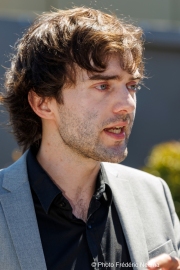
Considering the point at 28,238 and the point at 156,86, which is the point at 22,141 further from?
the point at 156,86

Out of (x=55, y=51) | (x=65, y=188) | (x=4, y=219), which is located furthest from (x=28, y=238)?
(x=55, y=51)

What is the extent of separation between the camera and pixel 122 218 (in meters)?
3.00

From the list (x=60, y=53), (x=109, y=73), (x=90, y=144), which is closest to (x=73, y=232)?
(x=90, y=144)

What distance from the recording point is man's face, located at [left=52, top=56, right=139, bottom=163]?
9.59 feet

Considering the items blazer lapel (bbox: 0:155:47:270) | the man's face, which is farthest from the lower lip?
blazer lapel (bbox: 0:155:47:270)

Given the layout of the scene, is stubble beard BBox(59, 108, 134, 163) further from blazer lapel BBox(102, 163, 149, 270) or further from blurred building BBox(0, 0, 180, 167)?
blurred building BBox(0, 0, 180, 167)

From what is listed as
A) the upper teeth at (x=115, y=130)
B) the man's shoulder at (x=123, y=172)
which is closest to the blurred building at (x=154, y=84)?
the man's shoulder at (x=123, y=172)

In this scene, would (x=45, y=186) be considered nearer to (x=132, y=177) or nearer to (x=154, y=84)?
(x=132, y=177)

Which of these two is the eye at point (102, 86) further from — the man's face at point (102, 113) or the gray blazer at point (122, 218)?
the gray blazer at point (122, 218)

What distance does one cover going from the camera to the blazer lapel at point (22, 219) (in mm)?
2709

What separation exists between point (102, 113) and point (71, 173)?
1.18 ft

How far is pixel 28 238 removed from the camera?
9.02 feet

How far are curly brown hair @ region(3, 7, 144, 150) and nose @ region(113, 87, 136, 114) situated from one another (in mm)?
123

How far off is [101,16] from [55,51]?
13.0 inches
